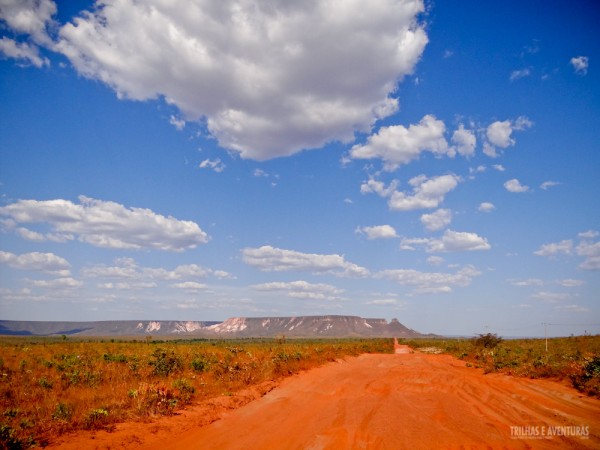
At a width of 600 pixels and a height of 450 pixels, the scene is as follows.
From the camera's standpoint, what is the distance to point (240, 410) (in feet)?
34.4

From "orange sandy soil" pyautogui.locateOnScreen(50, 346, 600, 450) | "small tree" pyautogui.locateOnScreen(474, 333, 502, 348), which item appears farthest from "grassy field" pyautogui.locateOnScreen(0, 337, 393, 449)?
"small tree" pyautogui.locateOnScreen(474, 333, 502, 348)

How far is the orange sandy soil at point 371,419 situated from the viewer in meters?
7.20

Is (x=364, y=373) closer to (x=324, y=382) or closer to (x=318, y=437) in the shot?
(x=324, y=382)

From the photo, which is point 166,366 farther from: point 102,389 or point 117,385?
point 102,389

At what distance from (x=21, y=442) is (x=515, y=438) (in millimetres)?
10207

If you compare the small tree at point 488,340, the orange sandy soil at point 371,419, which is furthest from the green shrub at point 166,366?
the small tree at point 488,340

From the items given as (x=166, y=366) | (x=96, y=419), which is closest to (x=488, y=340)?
(x=166, y=366)

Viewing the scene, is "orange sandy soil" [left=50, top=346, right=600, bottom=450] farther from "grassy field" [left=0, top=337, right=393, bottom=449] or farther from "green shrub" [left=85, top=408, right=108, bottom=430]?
"grassy field" [left=0, top=337, right=393, bottom=449]

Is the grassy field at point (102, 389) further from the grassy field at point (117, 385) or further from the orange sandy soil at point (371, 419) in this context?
the orange sandy soil at point (371, 419)

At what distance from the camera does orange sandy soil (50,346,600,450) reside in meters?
7.20

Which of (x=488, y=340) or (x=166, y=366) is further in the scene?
(x=488, y=340)

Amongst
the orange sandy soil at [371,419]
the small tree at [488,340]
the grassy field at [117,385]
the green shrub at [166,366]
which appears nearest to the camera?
the orange sandy soil at [371,419]

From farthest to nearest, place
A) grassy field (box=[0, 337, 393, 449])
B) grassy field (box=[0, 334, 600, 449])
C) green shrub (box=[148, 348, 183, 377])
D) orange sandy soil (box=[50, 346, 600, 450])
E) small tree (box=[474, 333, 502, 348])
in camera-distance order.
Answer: small tree (box=[474, 333, 502, 348]) → green shrub (box=[148, 348, 183, 377]) → grassy field (box=[0, 334, 600, 449]) → grassy field (box=[0, 337, 393, 449]) → orange sandy soil (box=[50, 346, 600, 450])

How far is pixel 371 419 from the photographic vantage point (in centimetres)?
857
